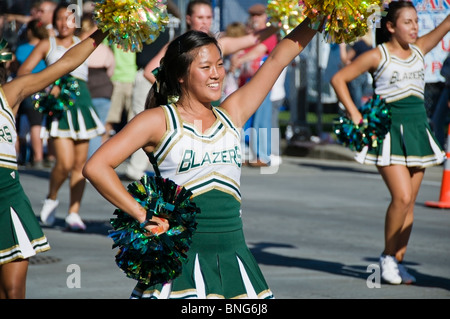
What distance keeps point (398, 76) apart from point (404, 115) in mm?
279

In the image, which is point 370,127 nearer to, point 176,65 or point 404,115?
point 404,115

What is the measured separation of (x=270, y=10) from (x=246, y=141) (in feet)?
30.2

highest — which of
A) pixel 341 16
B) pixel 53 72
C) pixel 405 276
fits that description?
pixel 341 16

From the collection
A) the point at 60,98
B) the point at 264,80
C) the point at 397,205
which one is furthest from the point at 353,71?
the point at 60,98

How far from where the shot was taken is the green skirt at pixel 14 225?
4.39 metres

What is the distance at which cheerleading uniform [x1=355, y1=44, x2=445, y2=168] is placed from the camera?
654 cm

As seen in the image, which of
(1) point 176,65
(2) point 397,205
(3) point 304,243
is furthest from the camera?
(3) point 304,243

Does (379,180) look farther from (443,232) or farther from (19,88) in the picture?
(19,88)

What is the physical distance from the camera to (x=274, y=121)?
13992 millimetres

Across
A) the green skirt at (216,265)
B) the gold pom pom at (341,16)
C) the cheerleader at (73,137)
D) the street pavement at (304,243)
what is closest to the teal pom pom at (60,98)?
the cheerleader at (73,137)

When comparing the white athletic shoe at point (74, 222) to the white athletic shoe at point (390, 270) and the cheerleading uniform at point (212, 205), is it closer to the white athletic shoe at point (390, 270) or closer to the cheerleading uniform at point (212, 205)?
the white athletic shoe at point (390, 270)

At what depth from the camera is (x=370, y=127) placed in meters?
6.43

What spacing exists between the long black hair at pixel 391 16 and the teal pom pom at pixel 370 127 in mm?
483

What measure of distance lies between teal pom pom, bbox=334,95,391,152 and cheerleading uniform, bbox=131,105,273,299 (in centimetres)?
278
